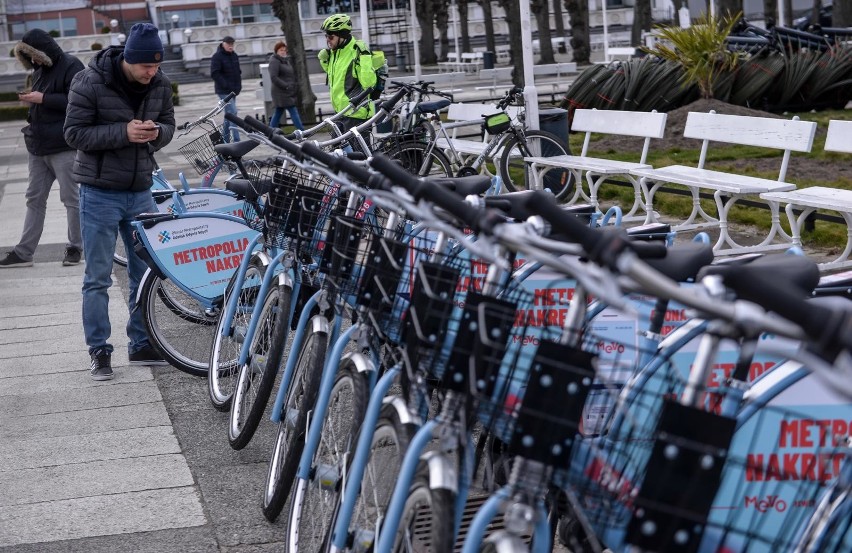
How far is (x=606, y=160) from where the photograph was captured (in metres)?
11.4

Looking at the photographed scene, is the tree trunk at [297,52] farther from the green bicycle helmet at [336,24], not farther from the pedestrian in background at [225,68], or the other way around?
the green bicycle helmet at [336,24]

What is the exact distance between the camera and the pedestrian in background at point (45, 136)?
30.9ft

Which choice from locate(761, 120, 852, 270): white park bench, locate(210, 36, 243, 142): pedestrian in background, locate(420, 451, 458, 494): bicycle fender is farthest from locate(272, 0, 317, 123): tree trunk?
locate(420, 451, 458, 494): bicycle fender

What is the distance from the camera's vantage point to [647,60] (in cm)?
1706

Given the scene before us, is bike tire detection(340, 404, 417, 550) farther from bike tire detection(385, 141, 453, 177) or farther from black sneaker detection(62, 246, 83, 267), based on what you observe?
bike tire detection(385, 141, 453, 177)

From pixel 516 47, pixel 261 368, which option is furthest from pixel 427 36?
pixel 261 368

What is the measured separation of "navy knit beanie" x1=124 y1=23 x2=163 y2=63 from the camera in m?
6.20

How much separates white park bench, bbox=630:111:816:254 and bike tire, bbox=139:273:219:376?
11.2 ft

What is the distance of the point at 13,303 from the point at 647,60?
10465 millimetres

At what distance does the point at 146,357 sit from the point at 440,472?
15.0 ft

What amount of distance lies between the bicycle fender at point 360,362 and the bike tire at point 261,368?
1162 millimetres

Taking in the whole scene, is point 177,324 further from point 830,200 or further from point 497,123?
point 497,123

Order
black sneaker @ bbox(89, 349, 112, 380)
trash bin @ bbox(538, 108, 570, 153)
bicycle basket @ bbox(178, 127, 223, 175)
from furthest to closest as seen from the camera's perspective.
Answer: trash bin @ bbox(538, 108, 570, 153), bicycle basket @ bbox(178, 127, 223, 175), black sneaker @ bbox(89, 349, 112, 380)

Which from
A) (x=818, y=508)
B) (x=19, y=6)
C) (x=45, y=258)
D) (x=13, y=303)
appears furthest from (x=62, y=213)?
(x=19, y=6)
